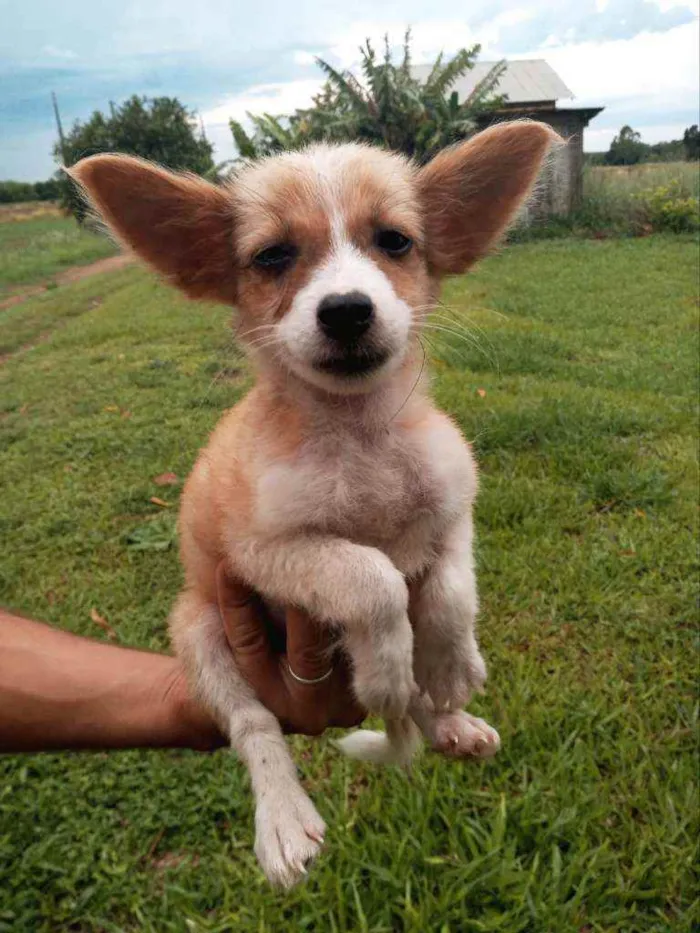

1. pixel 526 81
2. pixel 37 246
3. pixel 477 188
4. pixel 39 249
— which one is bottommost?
pixel 477 188

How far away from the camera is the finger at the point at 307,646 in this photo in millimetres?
2141

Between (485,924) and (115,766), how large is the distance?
168cm

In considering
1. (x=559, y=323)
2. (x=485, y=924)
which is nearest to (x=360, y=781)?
(x=485, y=924)

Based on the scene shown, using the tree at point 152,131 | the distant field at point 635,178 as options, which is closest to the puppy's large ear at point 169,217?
the tree at point 152,131

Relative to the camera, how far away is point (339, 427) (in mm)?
2217

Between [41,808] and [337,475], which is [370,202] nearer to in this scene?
[337,475]

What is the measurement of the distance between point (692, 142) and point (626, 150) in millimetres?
9266

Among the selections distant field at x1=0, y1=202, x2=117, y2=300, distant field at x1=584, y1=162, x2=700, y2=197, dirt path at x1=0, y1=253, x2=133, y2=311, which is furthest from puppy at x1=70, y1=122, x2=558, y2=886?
distant field at x1=584, y1=162, x2=700, y2=197

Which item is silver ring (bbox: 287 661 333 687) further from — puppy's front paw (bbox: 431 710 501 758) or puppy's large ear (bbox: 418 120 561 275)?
puppy's large ear (bbox: 418 120 561 275)

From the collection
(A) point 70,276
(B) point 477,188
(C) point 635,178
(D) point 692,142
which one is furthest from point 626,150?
(B) point 477,188

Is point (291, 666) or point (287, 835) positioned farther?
point (291, 666)

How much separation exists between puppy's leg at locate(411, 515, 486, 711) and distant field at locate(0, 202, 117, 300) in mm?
17575

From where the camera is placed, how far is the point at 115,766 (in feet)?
10.2

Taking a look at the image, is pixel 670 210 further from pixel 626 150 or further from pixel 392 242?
pixel 392 242
